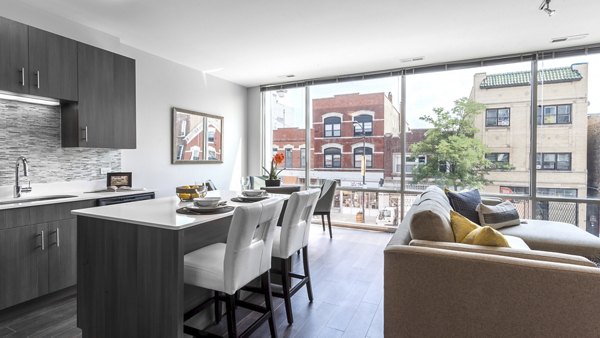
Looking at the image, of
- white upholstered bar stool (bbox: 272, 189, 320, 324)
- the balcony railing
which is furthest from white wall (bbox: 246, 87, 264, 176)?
white upholstered bar stool (bbox: 272, 189, 320, 324)

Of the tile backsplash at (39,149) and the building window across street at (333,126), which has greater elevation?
the building window across street at (333,126)

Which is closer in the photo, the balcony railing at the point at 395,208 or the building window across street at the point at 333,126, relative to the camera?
the balcony railing at the point at 395,208

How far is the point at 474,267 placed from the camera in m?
1.57

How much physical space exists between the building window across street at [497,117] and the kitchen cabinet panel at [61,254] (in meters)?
5.27

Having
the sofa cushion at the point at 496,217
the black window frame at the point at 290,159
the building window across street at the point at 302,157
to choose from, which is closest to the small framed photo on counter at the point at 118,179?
the black window frame at the point at 290,159

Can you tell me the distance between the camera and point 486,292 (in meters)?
1.54

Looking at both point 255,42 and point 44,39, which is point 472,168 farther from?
point 44,39

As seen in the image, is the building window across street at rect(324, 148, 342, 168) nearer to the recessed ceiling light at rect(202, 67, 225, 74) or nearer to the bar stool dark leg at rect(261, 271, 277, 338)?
the recessed ceiling light at rect(202, 67, 225, 74)

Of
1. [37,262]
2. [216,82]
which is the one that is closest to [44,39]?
[37,262]

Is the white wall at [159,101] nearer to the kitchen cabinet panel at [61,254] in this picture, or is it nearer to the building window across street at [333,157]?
the kitchen cabinet panel at [61,254]

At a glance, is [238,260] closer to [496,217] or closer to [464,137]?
[496,217]

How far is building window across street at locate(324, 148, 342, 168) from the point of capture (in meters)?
5.62

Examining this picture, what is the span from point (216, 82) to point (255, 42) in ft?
6.12

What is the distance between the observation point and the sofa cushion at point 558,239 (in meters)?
2.67
